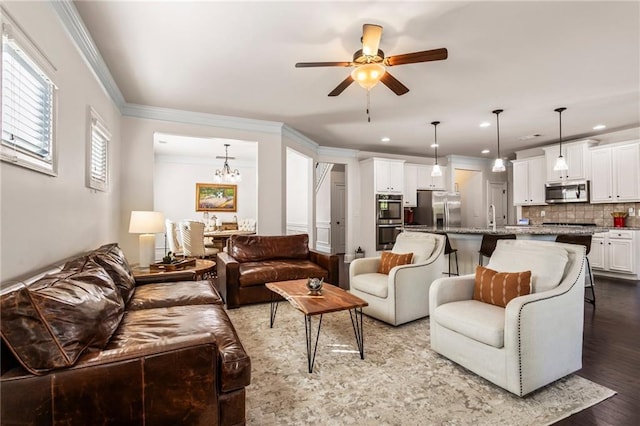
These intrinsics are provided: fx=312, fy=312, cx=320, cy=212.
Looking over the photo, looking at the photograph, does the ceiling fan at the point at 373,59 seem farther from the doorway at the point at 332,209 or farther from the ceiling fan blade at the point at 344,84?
the doorway at the point at 332,209

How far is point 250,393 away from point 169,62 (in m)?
3.06

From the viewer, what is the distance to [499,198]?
8469 millimetres

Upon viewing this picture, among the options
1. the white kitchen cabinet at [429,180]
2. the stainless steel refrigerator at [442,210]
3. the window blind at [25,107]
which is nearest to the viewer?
the window blind at [25,107]

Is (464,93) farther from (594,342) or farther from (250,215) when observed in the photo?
(250,215)

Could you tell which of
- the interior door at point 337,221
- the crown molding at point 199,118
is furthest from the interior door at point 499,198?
the crown molding at point 199,118

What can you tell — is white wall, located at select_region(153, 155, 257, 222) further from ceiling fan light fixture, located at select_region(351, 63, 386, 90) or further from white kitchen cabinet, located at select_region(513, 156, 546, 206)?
white kitchen cabinet, located at select_region(513, 156, 546, 206)

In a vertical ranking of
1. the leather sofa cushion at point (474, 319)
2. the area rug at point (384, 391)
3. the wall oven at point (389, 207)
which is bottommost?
the area rug at point (384, 391)

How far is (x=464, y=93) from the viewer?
3.92m

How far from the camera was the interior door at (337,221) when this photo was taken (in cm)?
845

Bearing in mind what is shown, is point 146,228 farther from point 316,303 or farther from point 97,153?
point 316,303

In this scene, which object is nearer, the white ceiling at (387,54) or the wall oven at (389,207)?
the white ceiling at (387,54)

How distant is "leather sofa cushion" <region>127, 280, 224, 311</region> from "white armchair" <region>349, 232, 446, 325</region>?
1.54 metres

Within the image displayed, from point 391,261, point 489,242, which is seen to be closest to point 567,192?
point 489,242

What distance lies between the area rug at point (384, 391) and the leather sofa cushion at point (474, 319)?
0.32m
